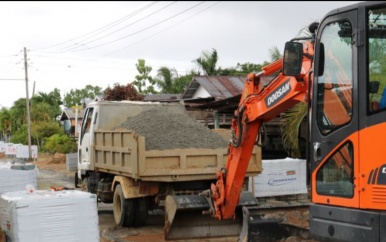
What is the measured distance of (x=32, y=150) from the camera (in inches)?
1475

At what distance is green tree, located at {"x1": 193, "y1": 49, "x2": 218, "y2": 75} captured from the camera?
40.4 metres

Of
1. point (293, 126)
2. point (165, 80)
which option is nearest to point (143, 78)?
point (165, 80)

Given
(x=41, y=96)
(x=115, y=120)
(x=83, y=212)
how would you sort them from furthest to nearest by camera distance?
1. (x=41, y=96)
2. (x=115, y=120)
3. (x=83, y=212)

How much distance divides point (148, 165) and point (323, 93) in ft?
15.4

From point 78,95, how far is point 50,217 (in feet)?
233

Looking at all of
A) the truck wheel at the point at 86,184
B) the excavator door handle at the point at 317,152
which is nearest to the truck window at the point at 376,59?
the excavator door handle at the point at 317,152

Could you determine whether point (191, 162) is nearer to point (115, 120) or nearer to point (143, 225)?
point (143, 225)

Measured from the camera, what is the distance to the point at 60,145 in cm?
4122

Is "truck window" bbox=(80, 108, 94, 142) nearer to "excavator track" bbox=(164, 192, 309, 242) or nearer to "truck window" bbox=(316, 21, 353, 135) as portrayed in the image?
"excavator track" bbox=(164, 192, 309, 242)

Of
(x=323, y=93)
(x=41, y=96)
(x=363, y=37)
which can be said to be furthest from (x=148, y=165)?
(x=41, y=96)

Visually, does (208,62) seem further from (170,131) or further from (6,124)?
(170,131)

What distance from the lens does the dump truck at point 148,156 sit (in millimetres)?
9477

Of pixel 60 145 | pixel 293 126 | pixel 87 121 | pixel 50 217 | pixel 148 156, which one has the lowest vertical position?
pixel 60 145

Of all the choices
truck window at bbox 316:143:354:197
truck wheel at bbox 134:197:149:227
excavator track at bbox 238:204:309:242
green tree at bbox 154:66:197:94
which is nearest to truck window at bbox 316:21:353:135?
truck window at bbox 316:143:354:197
